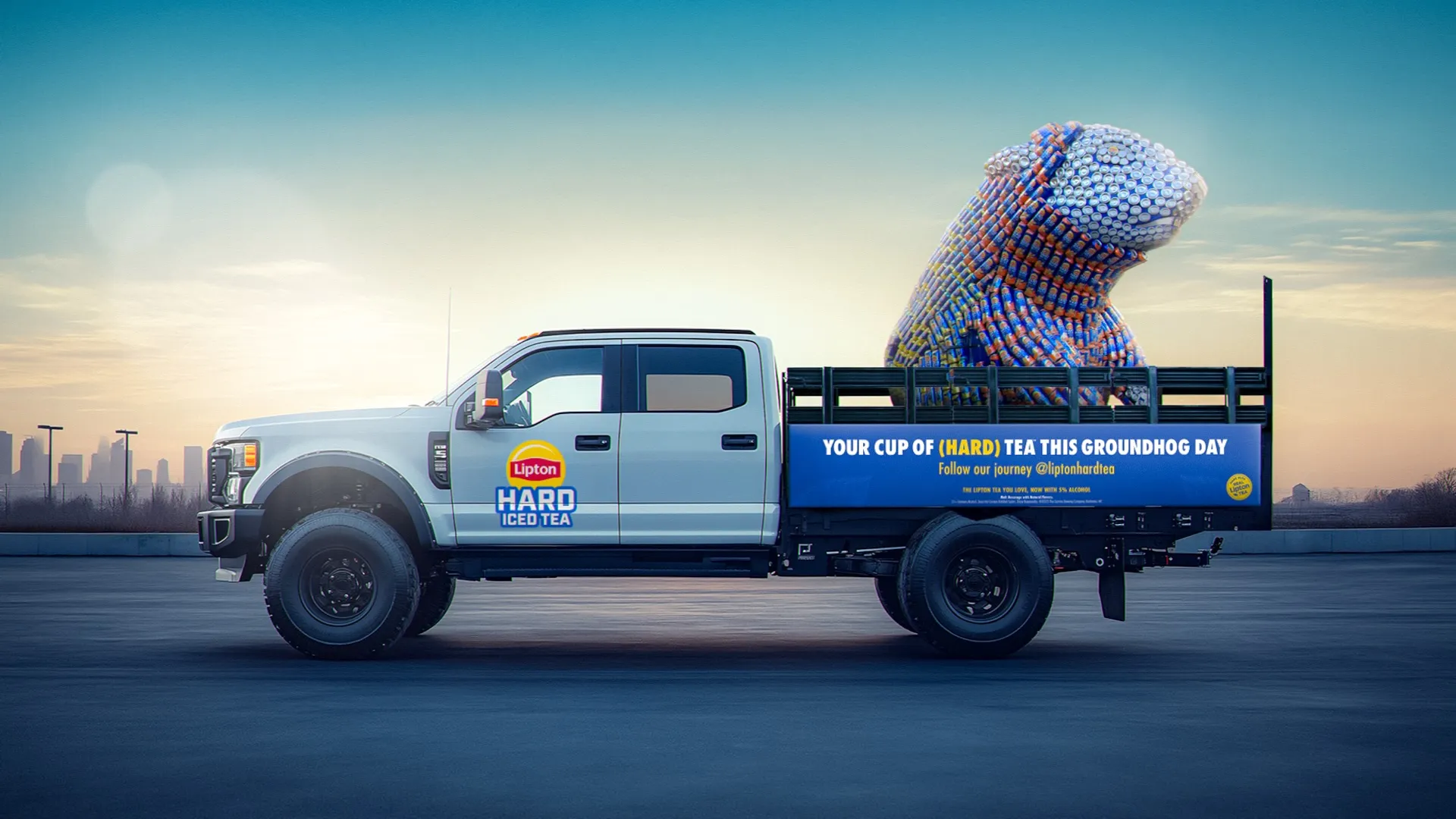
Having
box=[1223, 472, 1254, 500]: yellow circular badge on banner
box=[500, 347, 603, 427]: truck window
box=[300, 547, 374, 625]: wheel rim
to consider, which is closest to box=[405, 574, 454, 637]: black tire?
box=[300, 547, 374, 625]: wheel rim

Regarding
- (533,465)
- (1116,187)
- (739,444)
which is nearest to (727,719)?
(739,444)

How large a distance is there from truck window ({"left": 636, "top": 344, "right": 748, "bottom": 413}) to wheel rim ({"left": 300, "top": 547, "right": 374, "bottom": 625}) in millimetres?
2451

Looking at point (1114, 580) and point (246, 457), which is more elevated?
point (246, 457)

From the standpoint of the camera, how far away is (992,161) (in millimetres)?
20797

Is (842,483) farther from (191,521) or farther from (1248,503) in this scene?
(191,521)

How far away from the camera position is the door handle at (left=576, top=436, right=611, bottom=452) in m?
10.1

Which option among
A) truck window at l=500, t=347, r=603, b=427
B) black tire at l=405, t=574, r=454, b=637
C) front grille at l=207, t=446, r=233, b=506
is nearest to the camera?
truck window at l=500, t=347, r=603, b=427

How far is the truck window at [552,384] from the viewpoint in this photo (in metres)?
10.4

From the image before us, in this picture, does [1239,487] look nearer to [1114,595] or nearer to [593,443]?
[1114,595]

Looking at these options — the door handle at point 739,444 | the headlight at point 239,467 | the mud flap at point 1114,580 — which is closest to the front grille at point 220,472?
the headlight at point 239,467

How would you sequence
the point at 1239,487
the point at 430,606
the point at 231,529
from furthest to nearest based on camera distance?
the point at 430,606
the point at 1239,487
the point at 231,529

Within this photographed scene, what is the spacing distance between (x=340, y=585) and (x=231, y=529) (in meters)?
0.94

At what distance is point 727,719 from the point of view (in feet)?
24.9

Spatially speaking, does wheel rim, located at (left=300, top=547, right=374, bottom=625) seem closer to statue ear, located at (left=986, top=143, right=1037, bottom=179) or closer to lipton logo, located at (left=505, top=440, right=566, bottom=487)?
lipton logo, located at (left=505, top=440, right=566, bottom=487)
